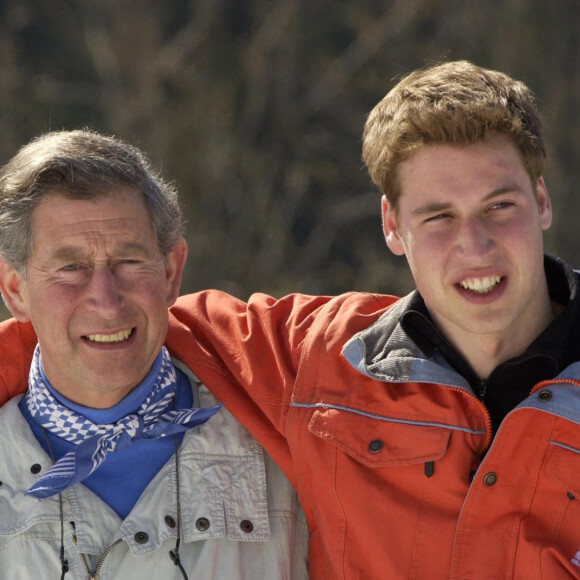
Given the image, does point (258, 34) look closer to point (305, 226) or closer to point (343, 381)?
point (305, 226)

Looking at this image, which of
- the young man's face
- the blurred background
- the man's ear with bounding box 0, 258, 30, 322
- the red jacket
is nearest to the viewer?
the red jacket

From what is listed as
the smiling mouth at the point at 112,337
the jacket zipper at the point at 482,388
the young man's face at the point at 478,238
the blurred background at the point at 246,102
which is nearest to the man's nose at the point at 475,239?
the young man's face at the point at 478,238

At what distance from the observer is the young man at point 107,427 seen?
236cm

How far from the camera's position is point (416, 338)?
2438 millimetres

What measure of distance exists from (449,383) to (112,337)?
31.3 inches

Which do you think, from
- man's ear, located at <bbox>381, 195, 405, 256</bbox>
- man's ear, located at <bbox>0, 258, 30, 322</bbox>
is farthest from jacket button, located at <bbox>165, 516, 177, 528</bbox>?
man's ear, located at <bbox>381, 195, 405, 256</bbox>

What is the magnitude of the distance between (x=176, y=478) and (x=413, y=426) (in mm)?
571

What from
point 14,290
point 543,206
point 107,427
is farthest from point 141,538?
point 543,206

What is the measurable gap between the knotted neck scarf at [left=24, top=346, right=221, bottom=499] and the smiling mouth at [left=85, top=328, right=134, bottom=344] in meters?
0.14

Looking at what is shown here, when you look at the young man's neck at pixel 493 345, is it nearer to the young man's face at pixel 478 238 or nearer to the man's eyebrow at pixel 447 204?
the young man's face at pixel 478 238

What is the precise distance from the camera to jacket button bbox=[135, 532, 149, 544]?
2340 millimetres

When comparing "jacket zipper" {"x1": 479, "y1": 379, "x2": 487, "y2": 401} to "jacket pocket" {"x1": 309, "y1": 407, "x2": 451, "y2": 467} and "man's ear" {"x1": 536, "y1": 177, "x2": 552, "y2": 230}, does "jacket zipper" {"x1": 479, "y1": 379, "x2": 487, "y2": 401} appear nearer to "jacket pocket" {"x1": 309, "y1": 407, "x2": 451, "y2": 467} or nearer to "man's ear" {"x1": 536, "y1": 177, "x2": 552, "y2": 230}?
"jacket pocket" {"x1": 309, "y1": 407, "x2": 451, "y2": 467}

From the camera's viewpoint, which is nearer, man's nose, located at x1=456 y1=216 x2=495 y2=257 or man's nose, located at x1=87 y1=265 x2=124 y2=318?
man's nose, located at x1=456 y1=216 x2=495 y2=257

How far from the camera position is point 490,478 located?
2.21 meters
